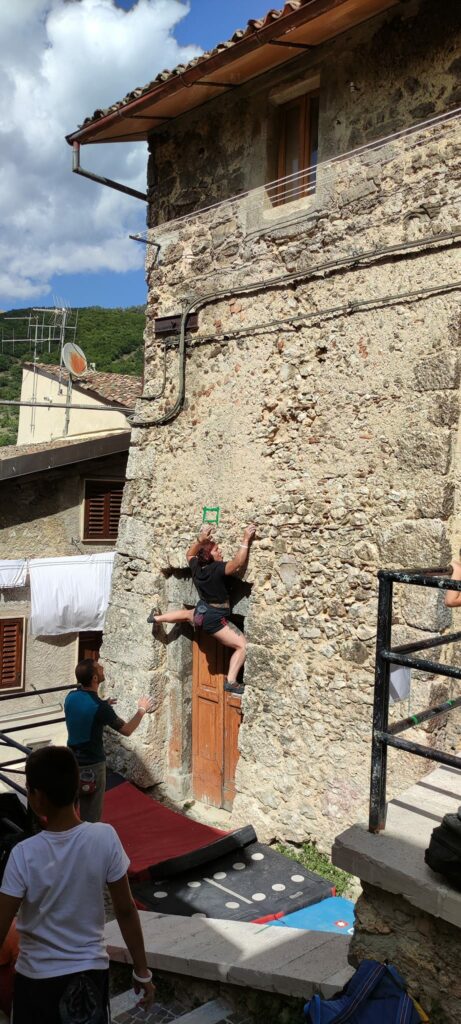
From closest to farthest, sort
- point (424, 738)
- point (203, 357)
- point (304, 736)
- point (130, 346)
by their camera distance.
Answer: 1. point (424, 738)
2. point (304, 736)
3. point (203, 357)
4. point (130, 346)

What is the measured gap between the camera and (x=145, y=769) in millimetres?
7738

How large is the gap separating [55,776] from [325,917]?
3.52 metres

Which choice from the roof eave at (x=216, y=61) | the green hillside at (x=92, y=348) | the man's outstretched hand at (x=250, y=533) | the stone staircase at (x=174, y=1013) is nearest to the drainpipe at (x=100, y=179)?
the roof eave at (x=216, y=61)

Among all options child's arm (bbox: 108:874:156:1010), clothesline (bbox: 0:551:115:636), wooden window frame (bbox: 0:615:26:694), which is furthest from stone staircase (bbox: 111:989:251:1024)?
wooden window frame (bbox: 0:615:26:694)

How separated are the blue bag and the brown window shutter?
30.6 ft

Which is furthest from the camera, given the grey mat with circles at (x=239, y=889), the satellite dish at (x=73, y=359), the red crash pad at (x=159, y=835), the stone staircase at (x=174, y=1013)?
the satellite dish at (x=73, y=359)

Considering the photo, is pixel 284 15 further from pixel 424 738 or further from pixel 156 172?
pixel 424 738

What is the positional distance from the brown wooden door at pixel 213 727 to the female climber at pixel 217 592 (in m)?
0.36

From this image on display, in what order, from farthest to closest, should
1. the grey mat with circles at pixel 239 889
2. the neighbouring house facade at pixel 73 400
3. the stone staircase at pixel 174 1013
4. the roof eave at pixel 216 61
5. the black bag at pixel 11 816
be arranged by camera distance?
1. the neighbouring house facade at pixel 73 400
2. the roof eave at pixel 216 61
3. the grey mat with circles at pixel 239 889
4. the black bag at pixel 11 816
5. the stone staircase at pixel 174 1013

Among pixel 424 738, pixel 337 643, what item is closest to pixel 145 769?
pixel 337 643

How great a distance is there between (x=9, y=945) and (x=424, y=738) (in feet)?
10.9

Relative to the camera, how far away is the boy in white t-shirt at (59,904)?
2.41 m

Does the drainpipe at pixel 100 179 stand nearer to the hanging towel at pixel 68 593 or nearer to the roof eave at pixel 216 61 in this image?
the roof eave at pixel 216 61

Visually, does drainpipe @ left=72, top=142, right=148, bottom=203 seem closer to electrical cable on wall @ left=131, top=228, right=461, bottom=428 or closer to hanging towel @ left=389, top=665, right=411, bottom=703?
electrical cable on wall @ left=131, top=228, right=461, bottom=428
